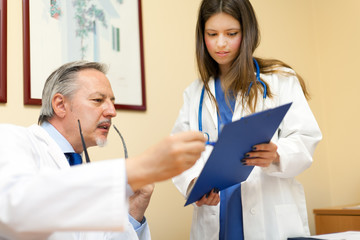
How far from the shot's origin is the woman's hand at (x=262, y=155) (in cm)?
121

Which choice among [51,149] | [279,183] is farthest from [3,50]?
[279,183]

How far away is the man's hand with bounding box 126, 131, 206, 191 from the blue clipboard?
0.49ft

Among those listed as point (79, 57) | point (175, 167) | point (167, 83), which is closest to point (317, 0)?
point (167, 83)

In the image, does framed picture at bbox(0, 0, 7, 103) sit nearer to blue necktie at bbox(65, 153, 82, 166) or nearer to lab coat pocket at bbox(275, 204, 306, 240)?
blue necktie at bbox(65, 153, 82, 166)

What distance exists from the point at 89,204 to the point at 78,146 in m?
0.64

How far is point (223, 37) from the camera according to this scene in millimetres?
1587

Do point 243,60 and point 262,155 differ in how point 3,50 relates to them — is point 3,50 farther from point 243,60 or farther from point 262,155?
A: point 262,155

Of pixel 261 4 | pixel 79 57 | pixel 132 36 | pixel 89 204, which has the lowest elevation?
pixel 89 204

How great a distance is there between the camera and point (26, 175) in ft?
2.58

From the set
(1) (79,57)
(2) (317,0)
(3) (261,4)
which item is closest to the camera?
(1) (79,57)

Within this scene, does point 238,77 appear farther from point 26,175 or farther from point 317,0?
point 317,0

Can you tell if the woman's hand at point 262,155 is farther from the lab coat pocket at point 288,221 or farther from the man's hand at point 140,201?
the man's hand at point 140,201

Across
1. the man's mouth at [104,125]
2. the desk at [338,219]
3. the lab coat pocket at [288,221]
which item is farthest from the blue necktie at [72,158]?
the desk at [338,219]

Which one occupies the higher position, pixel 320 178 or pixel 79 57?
pixel 79 57
